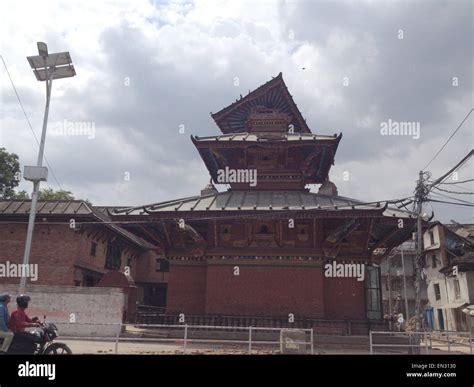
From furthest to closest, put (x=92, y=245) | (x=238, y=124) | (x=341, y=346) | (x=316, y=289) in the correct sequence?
(x=92, y=245), (x=238, y=124), (x=316, y=289), (x=341, y=346)

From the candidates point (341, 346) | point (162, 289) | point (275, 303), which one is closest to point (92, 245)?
point (162, 289)

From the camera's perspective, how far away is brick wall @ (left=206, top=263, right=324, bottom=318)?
51.6 feet

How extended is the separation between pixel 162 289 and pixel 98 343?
2588 cm

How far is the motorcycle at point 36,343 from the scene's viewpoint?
889 centimetres

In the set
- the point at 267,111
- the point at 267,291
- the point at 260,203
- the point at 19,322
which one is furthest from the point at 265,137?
the point at 19,322

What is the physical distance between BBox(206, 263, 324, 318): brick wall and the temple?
39 mm

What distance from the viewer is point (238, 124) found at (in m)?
22.4

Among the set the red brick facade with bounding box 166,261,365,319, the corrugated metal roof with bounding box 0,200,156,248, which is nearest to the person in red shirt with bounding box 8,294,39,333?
the red brick facade with bounding box 166,261,365,319

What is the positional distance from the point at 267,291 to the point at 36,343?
907 cm

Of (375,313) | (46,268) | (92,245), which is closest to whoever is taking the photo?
(375,313)

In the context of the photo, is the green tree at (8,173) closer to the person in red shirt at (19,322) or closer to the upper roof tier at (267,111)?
the upper roof tier at (267,111)

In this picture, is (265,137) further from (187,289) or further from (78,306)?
(78,306)

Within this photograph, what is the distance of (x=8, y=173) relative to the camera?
133ft
